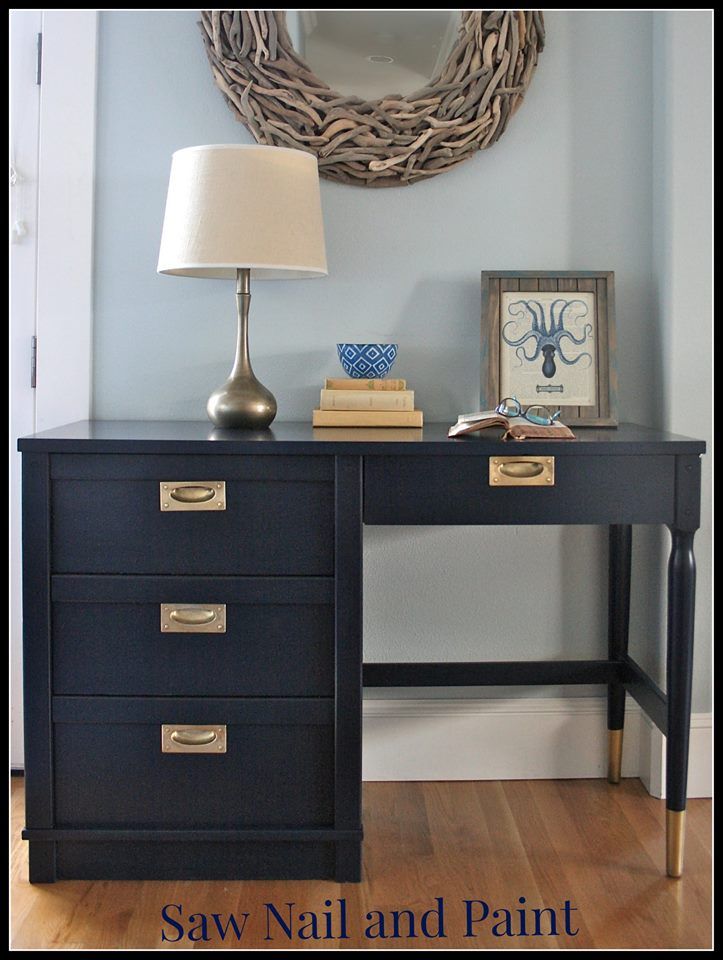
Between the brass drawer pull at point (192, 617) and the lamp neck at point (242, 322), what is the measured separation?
1.68 feet

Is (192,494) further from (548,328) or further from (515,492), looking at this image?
(548,328)

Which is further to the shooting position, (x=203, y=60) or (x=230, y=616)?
(x=203, y=60)

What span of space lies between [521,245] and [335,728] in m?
1.20

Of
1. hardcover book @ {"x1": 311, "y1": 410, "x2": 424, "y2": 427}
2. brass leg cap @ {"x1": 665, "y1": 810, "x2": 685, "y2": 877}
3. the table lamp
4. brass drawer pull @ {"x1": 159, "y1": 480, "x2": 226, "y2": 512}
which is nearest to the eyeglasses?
hardcover book @ {"x1": 311, "y1": 410, "x2": 424, "y2": 427}

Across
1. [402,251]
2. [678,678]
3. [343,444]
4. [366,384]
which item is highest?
[402,251]

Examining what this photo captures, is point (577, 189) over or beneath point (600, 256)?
over

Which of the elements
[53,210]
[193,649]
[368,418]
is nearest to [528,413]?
[368,418]

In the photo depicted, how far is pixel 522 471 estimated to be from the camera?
1937mm

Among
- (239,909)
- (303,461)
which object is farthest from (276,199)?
(239,909)

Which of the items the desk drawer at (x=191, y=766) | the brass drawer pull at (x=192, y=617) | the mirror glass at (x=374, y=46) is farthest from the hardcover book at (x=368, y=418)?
the mirror glass at (x=374, y=46)

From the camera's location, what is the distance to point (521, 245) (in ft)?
7.95

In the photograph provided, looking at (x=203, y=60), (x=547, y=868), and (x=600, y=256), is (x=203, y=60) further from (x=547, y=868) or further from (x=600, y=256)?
(x=547, y=868)

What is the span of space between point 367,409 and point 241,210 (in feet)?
1.61

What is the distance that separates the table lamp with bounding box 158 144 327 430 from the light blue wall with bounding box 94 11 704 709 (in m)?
0.31
